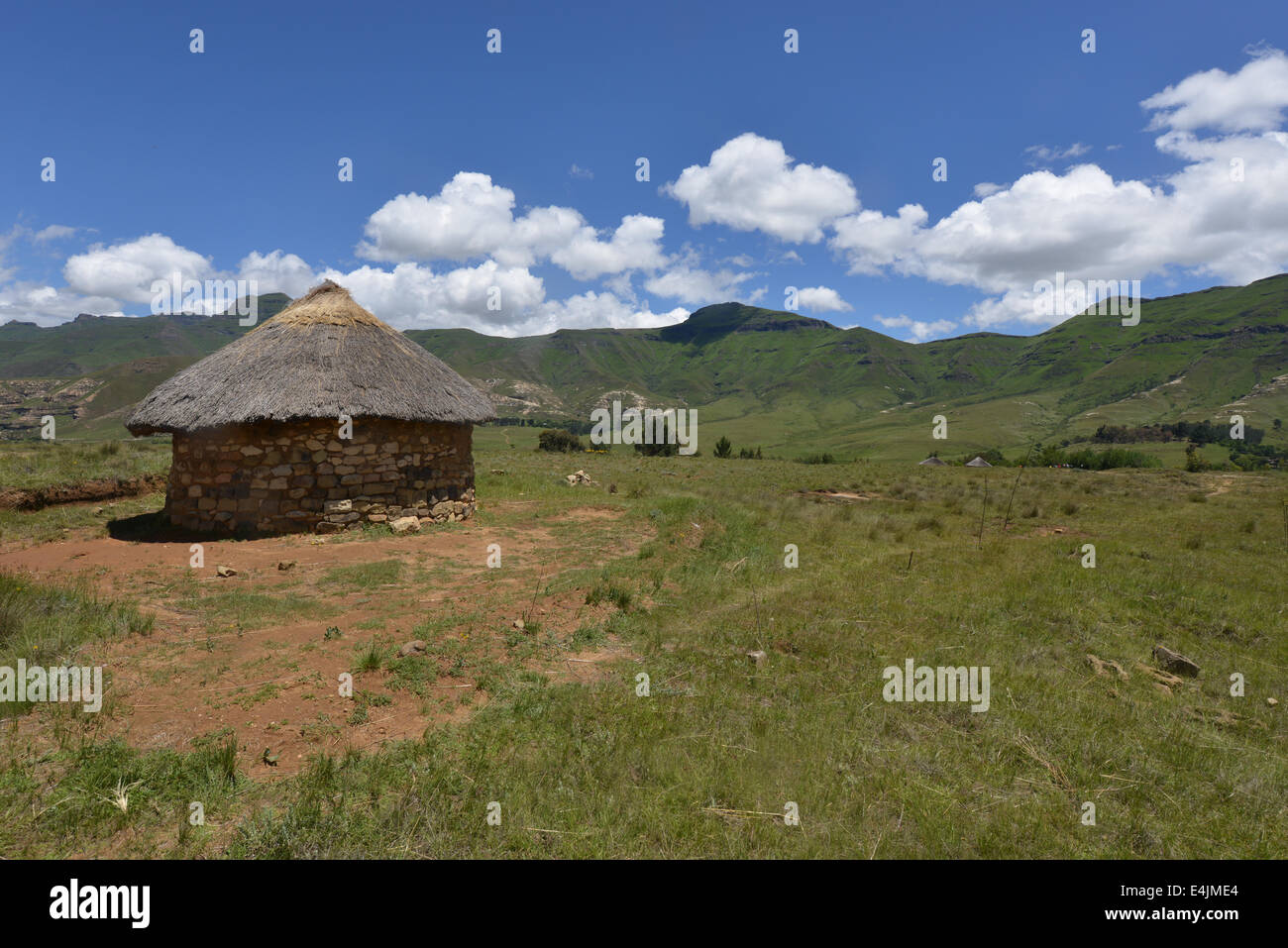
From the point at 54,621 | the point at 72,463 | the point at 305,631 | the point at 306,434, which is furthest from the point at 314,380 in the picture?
the point at 72,463

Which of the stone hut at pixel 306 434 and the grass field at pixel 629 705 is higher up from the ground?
the stone hut at pixel 306 434

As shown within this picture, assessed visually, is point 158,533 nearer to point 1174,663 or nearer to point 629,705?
point 629,705

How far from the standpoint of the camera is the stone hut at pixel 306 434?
11.2 metres

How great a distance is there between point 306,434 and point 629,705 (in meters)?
9.73

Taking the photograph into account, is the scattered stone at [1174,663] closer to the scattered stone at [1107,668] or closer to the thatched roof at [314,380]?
the scattered stone at [1107,668]

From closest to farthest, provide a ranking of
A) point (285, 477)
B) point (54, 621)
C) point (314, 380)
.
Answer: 1. point (54, 621)
2. point (285, 477)
3. point (314, 380)

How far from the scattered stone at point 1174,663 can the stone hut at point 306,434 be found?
1232 centimetres

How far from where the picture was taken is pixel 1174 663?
6.69 metres

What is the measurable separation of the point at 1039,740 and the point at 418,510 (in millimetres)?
11441

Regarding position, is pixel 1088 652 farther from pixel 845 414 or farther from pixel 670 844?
pixel 845 414

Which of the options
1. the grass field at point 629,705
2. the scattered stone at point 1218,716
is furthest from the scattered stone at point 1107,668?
the scattered stone at point 1218,716

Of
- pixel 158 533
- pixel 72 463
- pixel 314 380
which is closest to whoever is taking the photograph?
pixel 158 533
